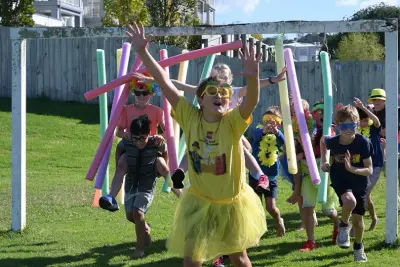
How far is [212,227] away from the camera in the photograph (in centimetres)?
581

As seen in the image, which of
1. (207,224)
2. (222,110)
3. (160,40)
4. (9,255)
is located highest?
(160,40)

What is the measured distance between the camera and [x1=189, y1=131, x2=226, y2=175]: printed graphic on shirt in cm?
580

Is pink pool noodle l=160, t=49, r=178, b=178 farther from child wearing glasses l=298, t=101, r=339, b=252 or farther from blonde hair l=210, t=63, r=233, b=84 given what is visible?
child wearing glasses l=298, t=101, r=339, b=252

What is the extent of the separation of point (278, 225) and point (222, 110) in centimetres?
342

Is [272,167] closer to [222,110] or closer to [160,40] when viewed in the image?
[222,110]

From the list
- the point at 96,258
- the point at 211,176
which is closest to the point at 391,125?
the point at 211,176

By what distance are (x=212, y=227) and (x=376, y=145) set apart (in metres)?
4.19

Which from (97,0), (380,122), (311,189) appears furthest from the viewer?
(97,0)

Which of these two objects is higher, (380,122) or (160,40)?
(160,40)

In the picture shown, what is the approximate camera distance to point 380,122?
976 cm

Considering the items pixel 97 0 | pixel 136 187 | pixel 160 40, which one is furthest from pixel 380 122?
pixel 97 0

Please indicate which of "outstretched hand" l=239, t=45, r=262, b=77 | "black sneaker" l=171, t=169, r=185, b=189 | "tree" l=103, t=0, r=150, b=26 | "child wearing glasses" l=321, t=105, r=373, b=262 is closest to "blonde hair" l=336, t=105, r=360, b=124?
"child wearing glasses" l=321, t=105, r=373, b=262

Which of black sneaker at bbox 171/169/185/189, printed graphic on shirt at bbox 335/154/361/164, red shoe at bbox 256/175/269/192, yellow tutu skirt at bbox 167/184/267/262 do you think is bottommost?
yellow tutu skirt at bbox 167/184/267/262

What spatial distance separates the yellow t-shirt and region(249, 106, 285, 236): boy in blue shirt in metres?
2.74
